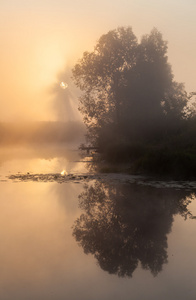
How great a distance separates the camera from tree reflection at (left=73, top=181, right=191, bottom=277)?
8.02m

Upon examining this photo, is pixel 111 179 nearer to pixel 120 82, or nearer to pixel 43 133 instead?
pixel 120 82

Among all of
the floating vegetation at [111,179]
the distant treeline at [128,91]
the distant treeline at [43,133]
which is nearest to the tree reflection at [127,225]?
the floating vegetation at [111,179]

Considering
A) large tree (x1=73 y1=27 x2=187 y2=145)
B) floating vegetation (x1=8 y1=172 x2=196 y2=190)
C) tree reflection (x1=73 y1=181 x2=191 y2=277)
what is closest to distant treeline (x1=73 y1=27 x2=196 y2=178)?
large tree (x1=73 y1=27 x2=187 y2=145)

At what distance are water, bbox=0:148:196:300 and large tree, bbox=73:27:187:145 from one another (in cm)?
2621

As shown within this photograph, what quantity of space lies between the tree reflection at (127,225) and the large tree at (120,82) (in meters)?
24.5

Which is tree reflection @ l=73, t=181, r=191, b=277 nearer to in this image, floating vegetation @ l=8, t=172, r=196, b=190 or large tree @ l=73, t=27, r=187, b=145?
floating vegetation @ l=8, t=172, r=196, b=190

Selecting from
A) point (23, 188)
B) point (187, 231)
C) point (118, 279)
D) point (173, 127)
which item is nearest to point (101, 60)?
point (173, 127)

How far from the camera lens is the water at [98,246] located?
21.6 feet

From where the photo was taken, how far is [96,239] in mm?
9570

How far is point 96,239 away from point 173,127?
28.8 meters

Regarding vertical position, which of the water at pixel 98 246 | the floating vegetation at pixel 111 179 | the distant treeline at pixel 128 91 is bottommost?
the water at pixel 98 246

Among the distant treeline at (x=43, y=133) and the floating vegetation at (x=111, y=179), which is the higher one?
the distant treeline at (x=43, y=133)

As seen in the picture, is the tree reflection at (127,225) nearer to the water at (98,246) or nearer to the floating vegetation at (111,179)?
the water at (98,246)

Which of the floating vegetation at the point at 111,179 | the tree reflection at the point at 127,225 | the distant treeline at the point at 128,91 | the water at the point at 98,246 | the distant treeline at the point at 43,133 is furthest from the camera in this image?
the distant treeline at the point at 43,133
